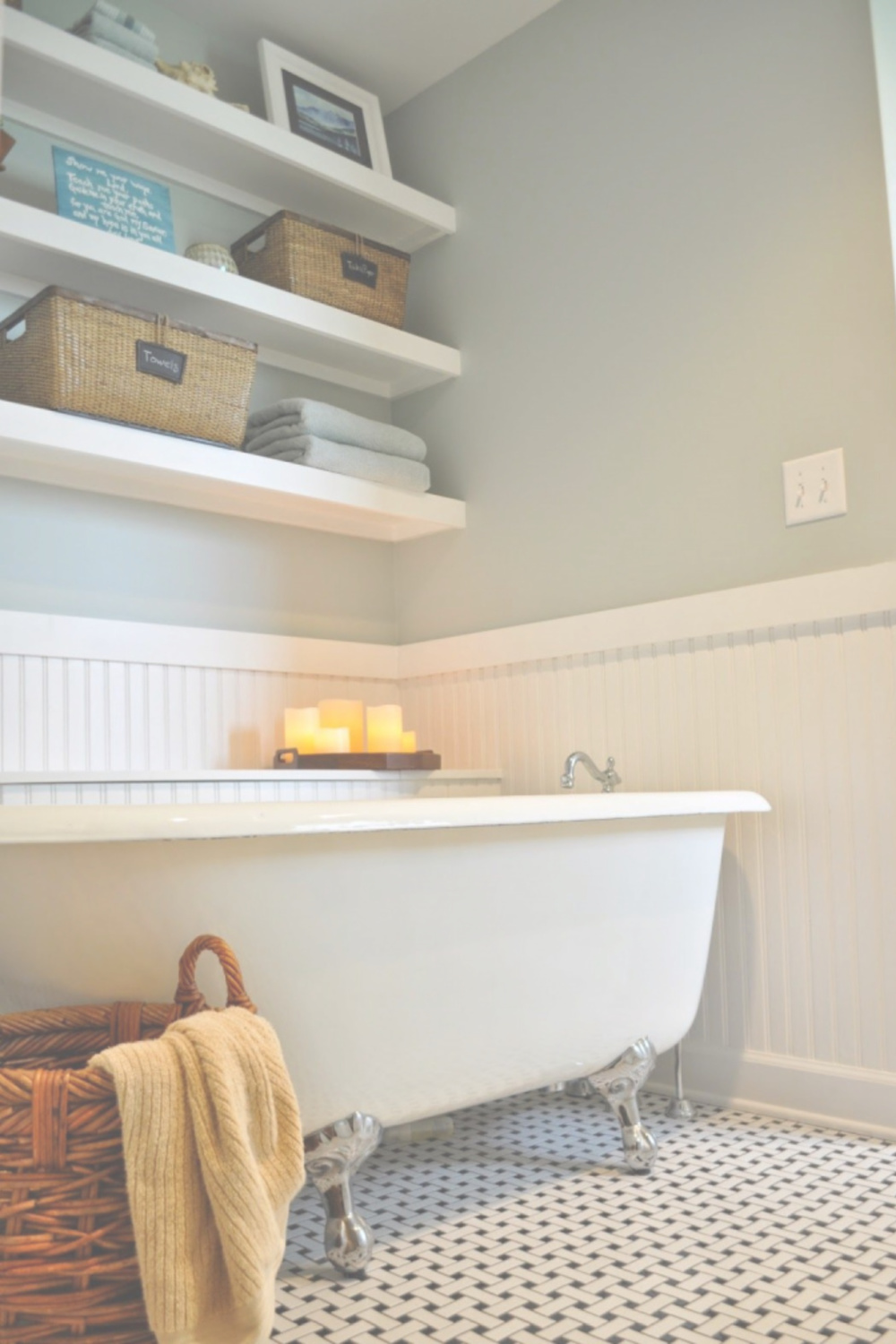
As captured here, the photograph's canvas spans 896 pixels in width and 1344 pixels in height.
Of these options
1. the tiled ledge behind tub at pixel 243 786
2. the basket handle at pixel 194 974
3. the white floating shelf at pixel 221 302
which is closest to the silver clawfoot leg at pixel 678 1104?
the tiled ledge behind tub at pixel 243 786

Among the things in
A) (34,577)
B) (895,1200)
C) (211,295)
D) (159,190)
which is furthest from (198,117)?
(895,1200)

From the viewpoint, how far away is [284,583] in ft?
8.77

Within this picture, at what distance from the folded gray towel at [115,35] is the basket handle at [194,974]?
180 cm

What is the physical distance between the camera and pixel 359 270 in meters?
2.59

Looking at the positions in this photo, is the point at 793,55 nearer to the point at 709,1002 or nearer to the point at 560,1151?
the point at 709,1002

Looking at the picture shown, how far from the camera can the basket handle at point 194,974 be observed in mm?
1250

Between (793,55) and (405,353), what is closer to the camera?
(793,55)

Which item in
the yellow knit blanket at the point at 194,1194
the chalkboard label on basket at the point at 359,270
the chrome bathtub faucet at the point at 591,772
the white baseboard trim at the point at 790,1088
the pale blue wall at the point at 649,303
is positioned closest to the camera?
the yellow knit blanket at the point at 194,1194

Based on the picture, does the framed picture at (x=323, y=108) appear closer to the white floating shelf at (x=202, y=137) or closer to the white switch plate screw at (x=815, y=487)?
the white floating shelf at (x=202, y=137)

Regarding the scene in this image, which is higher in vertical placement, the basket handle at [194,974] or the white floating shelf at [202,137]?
the white floating shelf at [202,137]

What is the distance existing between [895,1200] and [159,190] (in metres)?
2.16

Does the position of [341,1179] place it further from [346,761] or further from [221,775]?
[346,761]

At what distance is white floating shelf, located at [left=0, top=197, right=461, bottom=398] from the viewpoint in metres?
2.06

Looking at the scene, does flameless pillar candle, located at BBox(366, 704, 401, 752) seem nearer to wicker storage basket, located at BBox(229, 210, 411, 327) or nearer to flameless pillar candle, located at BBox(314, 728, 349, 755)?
flameless pillar candle, located at BBox(314, 728, 349, 755)
